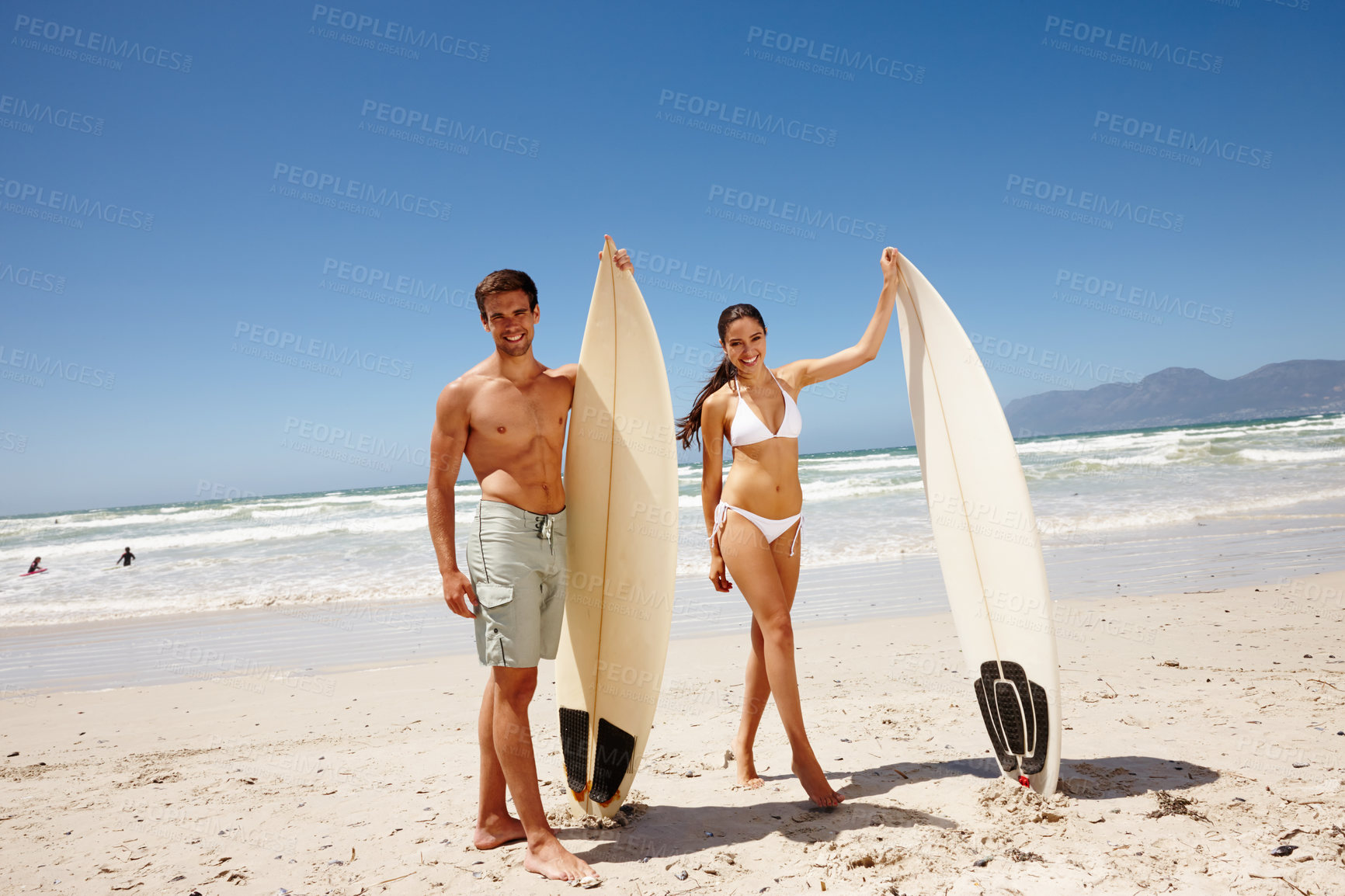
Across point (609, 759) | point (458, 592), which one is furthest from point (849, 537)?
point (458, 592)

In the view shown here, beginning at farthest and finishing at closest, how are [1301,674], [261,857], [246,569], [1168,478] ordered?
[1168,478]
[246,569]
[1301,674]
[261,857]

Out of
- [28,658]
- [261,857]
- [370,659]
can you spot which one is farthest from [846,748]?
[28,658]

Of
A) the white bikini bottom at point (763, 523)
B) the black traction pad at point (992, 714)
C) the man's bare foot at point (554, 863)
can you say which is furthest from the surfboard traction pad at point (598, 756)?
the black traction pad at point (992, 714)

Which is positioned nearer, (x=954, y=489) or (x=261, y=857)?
(x=261, y=857)

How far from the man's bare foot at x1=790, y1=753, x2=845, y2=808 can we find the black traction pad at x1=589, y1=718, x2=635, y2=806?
704 mm

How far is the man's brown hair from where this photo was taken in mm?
2594

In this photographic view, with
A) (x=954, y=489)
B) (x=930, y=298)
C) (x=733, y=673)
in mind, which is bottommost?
(x=733, y=673)

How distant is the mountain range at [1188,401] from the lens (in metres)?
82.3

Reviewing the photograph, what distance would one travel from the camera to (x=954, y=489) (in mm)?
3115

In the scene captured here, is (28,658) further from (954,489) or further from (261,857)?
(954,489)

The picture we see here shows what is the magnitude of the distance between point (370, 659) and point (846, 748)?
452cm

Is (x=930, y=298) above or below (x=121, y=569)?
above

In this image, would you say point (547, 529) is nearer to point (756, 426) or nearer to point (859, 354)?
point (756, 426)

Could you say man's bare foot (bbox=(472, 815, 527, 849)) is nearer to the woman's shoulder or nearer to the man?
the man
